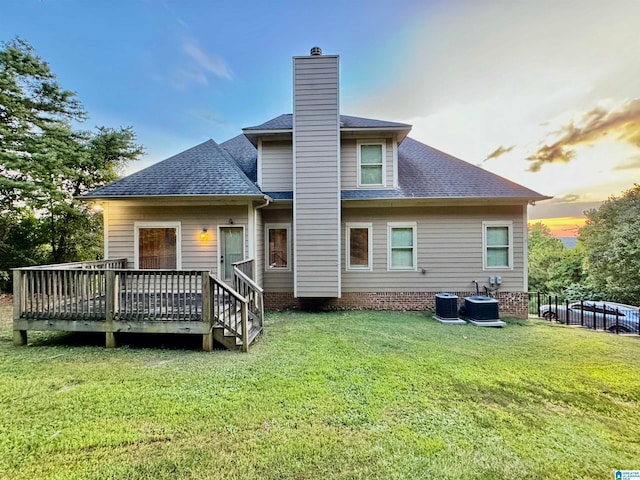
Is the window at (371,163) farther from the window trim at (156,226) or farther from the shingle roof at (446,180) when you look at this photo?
the window trim at (156,226)

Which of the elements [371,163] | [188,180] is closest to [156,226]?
[188,180]

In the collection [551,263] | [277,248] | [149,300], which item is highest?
[277,248]

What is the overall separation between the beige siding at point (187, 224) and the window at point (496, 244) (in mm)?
7244

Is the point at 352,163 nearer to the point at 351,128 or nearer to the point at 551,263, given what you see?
the point at 351,128

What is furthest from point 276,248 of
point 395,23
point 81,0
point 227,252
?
point 81,0

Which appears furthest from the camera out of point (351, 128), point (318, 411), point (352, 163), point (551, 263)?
point (551, 263)

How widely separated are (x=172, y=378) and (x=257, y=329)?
2.19 meters

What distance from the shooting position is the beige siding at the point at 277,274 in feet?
28.0

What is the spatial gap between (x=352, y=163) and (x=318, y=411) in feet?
23.4

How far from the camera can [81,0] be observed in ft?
30.0

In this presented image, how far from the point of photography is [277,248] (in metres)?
8.63

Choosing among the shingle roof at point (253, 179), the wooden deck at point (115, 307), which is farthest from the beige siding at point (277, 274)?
the wooden deck at point (115, 307)

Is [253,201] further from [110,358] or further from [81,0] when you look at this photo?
[81,0]

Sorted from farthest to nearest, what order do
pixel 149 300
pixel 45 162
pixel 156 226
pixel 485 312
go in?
1. pixel 45 162
2. pixel 156 226
3. pixel 485 312
4. pixel 149 300
